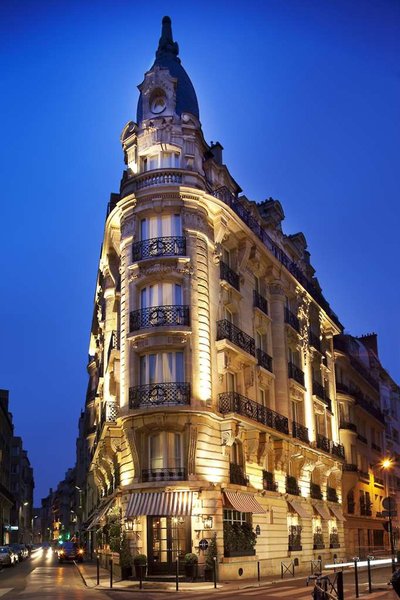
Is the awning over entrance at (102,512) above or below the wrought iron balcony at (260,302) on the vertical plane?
below

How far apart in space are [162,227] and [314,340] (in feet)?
60.1

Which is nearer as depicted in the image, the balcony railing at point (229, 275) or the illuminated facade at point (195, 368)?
the illuminated facade at point (195, 368)

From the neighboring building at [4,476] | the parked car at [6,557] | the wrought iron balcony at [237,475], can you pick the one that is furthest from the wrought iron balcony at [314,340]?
the neighboring building at [4,476]

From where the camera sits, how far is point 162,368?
97.8 feet

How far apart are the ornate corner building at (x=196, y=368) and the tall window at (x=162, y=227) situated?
0.22 feet

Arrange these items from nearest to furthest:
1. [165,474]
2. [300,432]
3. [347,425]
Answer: [165,474] < [300,432] < [347,425]

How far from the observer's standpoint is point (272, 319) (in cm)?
3959

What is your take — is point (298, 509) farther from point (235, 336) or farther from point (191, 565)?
point (191, 565)

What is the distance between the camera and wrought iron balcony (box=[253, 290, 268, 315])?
37.2 m

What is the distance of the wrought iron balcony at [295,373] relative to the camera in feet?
129

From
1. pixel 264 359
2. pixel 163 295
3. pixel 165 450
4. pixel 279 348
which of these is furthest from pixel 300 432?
pixel 163 295

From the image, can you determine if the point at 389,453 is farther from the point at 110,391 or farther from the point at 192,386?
the point at 192,386

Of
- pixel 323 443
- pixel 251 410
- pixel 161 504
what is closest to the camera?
pixel 161 504

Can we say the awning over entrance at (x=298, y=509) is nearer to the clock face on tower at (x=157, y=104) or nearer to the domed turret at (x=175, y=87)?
the domed turret at (x=175, y=87)
